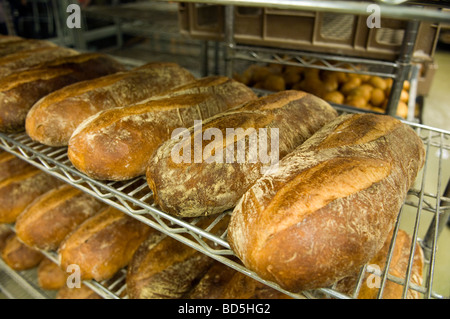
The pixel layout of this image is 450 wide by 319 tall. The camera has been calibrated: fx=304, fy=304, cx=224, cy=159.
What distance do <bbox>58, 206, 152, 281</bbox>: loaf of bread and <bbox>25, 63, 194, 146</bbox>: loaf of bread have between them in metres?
0.35

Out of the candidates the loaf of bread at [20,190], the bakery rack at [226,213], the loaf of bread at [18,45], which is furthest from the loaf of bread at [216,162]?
the loaf of bread at [18,45]

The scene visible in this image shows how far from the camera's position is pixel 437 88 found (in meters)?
2.99

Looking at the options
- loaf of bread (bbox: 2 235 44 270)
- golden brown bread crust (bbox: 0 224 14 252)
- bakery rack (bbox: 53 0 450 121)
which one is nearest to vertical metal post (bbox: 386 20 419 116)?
bakery rack (bbox: 53 0 450 121)

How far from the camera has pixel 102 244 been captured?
1172 mm

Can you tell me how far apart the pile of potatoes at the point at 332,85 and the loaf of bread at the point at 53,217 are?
123 cm

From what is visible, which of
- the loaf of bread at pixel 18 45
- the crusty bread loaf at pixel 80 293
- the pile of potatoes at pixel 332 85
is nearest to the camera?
the crusty bread loaf at pixel 80 293

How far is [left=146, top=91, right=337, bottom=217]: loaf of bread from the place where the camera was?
0.80 metres

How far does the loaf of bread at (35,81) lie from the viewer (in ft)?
3.90

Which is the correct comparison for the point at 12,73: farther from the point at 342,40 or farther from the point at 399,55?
the point at 399,55

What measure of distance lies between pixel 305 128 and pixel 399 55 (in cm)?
58

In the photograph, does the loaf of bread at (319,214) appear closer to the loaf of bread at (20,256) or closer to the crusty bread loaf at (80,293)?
the crusty bread loaf at (80,293)

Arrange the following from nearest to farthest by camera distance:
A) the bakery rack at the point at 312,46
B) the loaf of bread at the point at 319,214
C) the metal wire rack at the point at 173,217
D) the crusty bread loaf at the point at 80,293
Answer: the bakery rack at the point at 312,46, the loaf of bread at the point at 319,214, the metal wire rack at the point at 173,217, the crusty bread loaf at the point at 80,293

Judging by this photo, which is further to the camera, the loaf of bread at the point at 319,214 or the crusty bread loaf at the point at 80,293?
the crusty bread loaf at the point at 80,293

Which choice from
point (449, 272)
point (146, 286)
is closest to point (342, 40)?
point (146, 286)
